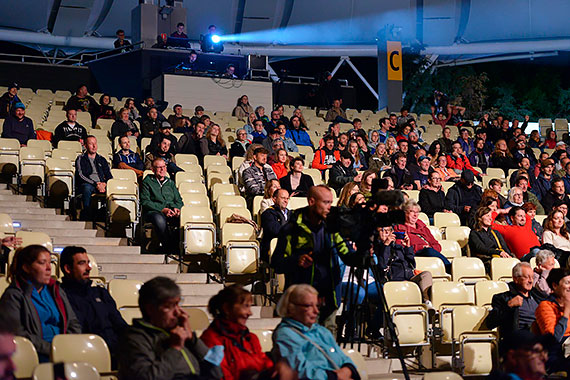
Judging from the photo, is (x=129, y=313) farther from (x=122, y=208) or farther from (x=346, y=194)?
(x=122, y=208)

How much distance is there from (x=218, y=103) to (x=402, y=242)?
29.6 ft

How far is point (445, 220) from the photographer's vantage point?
8.66m

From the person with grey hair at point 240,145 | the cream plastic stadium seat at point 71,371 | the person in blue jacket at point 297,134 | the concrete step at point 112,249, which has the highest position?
the person in blue jacket at point 297,134

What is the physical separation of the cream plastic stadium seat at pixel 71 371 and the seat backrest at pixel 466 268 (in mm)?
4084

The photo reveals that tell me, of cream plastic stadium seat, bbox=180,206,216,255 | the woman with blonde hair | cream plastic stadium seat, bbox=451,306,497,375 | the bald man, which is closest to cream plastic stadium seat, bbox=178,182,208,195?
cream plastic stadium seat, bbox=180,206,216,255

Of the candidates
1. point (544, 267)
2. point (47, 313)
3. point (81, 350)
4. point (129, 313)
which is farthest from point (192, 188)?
point (81, 350)

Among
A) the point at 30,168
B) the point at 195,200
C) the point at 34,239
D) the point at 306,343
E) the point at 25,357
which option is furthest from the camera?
the point at 30,168

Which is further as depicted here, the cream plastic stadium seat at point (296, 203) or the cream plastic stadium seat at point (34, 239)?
the cream plastic stadium seat at point (296, 203)

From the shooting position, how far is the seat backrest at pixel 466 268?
7020mm

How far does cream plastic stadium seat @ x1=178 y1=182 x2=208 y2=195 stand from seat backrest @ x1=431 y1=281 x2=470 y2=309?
3219mm

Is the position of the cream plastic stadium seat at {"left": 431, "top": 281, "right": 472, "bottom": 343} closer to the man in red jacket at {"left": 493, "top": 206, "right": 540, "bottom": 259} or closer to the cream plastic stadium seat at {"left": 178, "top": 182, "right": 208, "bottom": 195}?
the man in red jacket at {"left": 493, "top": 206, "right": 540, "bottom": 259}

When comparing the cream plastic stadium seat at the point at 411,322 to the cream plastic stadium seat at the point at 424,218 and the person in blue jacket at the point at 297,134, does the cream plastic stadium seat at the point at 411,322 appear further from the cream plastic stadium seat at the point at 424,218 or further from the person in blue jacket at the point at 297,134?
the person in blue jacket at the point at 297,134

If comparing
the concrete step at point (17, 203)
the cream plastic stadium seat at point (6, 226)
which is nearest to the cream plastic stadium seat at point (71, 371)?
the cream plastic stadium seat at point (6, 226)

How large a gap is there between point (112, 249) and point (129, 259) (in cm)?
23
